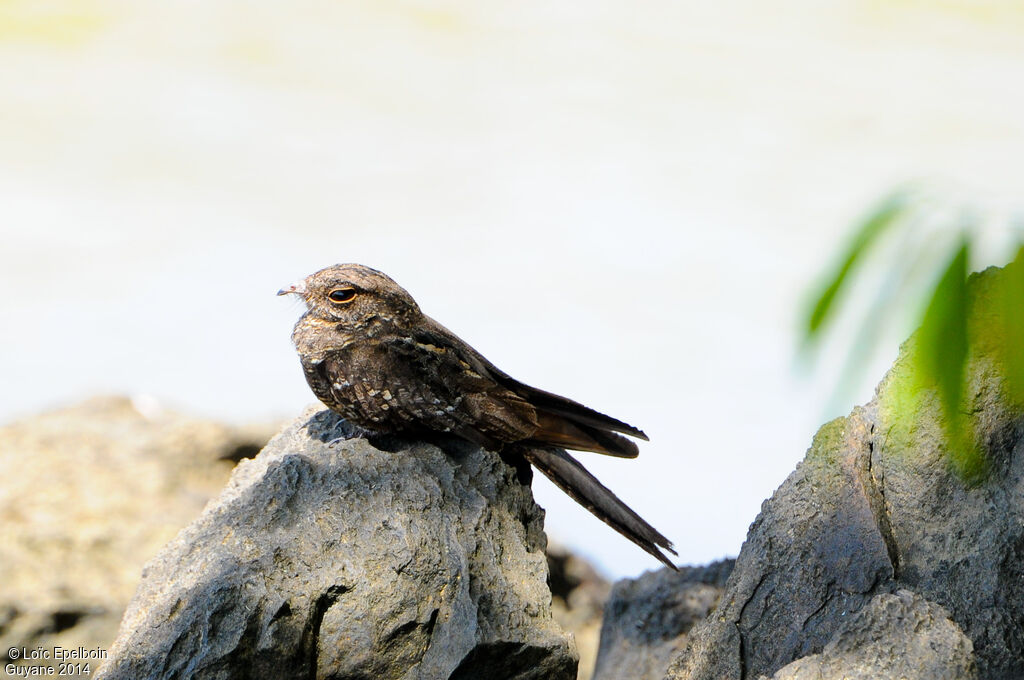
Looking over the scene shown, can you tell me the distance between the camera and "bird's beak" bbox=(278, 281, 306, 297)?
4145 mm

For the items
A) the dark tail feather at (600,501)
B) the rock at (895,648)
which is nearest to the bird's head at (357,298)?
the dark tail feather at (600,501)

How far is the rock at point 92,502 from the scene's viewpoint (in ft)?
17.7

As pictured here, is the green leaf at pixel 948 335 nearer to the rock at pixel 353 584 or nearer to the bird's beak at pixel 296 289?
the rock at pixel 353 584

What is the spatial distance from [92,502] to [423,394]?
306 centimetres

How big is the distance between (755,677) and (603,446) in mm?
1137

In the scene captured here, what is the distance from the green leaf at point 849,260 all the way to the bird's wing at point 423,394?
2768 millimetres

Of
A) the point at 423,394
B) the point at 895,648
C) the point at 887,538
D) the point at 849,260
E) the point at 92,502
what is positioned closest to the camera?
the point at 849,260

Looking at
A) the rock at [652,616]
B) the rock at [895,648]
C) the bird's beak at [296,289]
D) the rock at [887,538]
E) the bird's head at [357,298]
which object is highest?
the bird's beak at [296,289]

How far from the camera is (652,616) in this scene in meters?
5.16

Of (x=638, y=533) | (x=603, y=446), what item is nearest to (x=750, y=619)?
(x=638, y=533)

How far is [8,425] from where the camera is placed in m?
6.38

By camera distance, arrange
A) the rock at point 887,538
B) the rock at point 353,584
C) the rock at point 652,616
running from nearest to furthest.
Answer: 1. the rock at point 887,538
2. the rock at point 353,584
3. the rock at point 652,616

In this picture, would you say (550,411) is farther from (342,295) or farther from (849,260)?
(849,260)

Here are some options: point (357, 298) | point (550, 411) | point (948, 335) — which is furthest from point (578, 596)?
point (948, 335)
